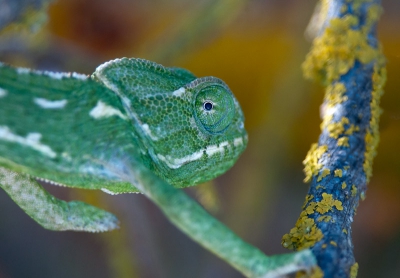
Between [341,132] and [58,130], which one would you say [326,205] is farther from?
[58,130]

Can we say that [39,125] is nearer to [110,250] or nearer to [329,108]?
[329,108]

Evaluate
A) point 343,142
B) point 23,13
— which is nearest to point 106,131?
point 343,142

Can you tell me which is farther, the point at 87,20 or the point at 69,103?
the point at 87,20

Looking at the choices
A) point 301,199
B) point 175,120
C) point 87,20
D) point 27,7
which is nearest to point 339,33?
point 175,120

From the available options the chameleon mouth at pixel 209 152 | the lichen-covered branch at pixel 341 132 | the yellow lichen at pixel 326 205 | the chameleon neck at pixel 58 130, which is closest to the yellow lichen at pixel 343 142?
the lichen-covered branch at pixel 341 132

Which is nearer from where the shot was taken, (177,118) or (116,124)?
(116,124)

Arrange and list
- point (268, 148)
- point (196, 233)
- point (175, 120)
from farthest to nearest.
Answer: point (268, 148), point (175, 120), point (196, 233)

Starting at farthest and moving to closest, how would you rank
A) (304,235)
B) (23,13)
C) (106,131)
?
1. (23,13)
2. (106,131)
3. (304,235)
